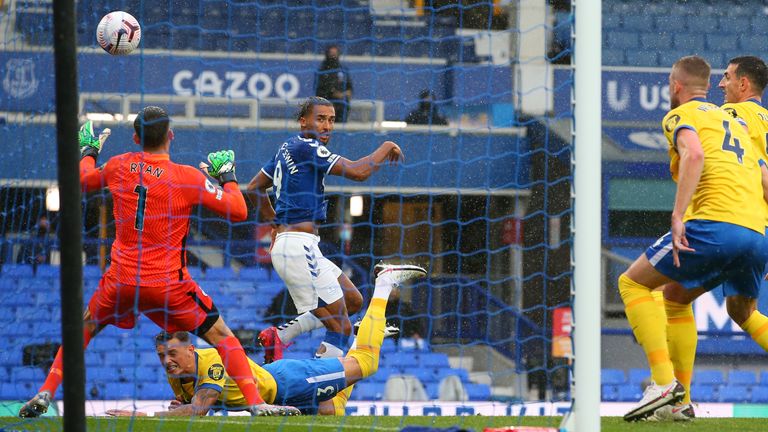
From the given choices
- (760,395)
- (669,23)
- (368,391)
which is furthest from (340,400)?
(669,23)

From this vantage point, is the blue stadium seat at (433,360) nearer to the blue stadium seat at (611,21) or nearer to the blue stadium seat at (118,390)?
the blue stadium seat at (118,390)

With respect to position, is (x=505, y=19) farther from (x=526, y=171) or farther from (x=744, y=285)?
(x=744, y=285)

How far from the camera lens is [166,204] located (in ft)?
17.7

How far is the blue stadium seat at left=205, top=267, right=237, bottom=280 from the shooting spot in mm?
12930

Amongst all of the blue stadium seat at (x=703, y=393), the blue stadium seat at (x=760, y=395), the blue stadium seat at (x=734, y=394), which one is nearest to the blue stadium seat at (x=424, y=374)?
the blue stadium seat at (x=703, y=393)

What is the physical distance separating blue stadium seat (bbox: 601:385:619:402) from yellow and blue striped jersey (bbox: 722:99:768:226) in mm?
7395

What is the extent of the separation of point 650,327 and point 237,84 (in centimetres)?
979

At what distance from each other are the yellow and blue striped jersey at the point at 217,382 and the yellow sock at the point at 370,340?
50 centimetres

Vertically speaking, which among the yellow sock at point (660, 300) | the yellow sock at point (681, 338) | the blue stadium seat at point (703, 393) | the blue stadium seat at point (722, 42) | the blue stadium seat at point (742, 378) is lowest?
the blue stadium seat at point (703, 393)

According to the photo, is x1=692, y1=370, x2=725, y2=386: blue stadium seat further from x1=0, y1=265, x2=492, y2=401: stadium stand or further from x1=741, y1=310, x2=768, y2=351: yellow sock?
x1=741, y1=310, x2=768, y2=351: yellow sock

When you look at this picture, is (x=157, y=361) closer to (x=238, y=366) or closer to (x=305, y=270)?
(x=305, y=270)

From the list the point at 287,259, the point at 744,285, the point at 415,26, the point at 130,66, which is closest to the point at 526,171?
the point at 415,26

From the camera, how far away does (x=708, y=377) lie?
13.7 meters

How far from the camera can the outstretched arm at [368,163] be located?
6016mm
